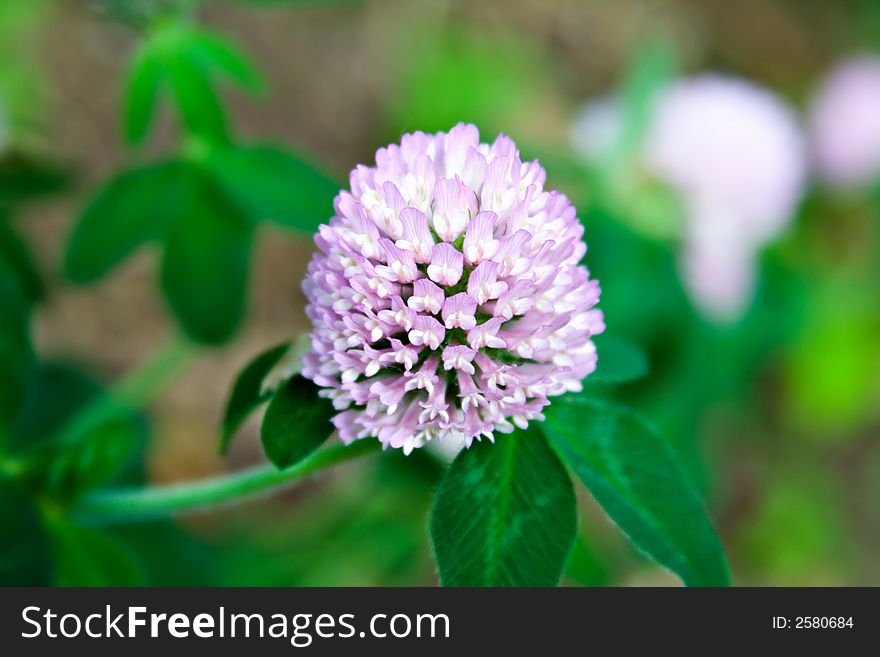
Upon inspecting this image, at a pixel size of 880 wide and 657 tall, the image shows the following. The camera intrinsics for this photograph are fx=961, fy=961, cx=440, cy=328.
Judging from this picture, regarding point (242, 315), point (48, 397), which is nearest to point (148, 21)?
point (242, 315)

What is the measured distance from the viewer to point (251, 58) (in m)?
2.67

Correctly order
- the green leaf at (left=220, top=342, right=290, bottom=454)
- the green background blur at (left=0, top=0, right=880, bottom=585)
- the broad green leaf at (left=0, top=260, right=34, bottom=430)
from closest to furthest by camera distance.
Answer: the green leaf at (left=220, top=342, right=290, bottom=454) → the broad green leaf at (left=0, top=260, right=34, bottom=430) → the green background blur at (left=0, top=0, right=880, bottom=585)

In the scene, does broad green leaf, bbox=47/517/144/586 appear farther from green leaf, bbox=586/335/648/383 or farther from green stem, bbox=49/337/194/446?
green leaf, bbox=586/335/648/383

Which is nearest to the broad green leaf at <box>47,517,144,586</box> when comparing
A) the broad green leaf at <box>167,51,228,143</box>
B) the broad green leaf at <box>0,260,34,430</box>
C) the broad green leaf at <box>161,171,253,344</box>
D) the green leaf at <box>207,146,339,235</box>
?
the broad green leaf at <box>0,260,34,430</box>

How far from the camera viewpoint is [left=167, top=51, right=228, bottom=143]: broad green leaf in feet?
4.49

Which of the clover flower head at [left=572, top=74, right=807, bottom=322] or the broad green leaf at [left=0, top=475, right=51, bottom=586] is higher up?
the clover flower head at [left=572, top=74, right=807, bottom=322]

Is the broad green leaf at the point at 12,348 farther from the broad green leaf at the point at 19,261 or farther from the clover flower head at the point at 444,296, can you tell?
the clover flower head at the point at 444,296

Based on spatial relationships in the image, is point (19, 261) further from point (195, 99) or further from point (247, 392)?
point (247, 392)

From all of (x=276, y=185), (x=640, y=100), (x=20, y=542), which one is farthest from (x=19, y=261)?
(x=640, y=100)

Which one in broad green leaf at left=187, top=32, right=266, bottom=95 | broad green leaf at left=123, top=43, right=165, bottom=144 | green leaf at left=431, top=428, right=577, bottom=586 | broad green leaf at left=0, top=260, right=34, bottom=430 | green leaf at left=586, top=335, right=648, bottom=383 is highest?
broad green leaf at left=187, top=32, right=266, bottom=95

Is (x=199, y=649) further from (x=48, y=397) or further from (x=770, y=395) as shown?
(x=770, y=395)

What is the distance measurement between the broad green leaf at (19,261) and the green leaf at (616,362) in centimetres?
82

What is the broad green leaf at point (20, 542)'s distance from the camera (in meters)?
1.03

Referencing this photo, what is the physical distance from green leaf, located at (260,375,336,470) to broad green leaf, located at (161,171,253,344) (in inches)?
20.7
